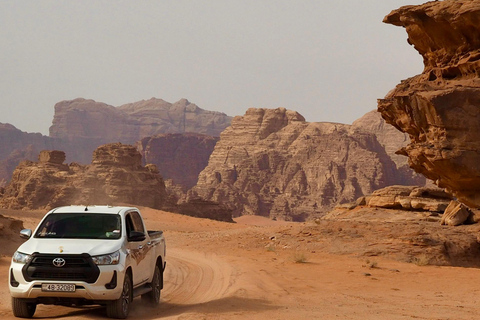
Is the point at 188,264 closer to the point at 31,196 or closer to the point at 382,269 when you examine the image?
the point at 382,269

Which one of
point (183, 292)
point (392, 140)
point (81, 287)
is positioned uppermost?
point (392, 140)

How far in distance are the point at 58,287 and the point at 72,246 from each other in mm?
642

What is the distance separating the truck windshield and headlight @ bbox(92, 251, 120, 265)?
0.63m

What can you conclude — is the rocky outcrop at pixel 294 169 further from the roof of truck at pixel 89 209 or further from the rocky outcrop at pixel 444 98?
the roof of truck at pixel 89 209

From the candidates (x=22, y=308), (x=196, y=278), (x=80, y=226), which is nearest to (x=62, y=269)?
(x=22, y=308)

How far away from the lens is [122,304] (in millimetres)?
9125

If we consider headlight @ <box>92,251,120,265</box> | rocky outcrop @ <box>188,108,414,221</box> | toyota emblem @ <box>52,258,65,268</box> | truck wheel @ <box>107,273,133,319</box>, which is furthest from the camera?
rocky outcrop @ <box>188,108,414,221</box>

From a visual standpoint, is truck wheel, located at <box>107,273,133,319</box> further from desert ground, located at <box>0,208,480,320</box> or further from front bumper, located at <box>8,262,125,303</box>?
desert ground, located at <box>0,208,480,320</box>

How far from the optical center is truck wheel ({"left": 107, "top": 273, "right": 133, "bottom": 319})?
9.01 metres

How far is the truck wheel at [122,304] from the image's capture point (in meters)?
9.01

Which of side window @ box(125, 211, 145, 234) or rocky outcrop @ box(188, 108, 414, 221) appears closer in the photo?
side window @ box(125, 211, 145, 234)

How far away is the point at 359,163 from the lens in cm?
9975

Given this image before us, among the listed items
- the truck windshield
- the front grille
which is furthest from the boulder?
the front grille

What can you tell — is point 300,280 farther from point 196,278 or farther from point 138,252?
point 138,252
